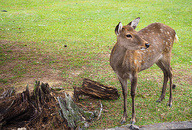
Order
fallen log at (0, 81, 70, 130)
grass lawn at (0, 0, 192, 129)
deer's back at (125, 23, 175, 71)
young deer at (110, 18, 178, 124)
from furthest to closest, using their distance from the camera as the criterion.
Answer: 1. grass lawn at (0, 0, 192, 129)
2. deer's back at (125, 23, 175, 71)
3. young deer at (110, 18, 178, 124)
4. fallen log at (0, 81, 70, 130)

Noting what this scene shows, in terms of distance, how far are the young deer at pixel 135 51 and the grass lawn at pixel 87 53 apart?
1.47 ft

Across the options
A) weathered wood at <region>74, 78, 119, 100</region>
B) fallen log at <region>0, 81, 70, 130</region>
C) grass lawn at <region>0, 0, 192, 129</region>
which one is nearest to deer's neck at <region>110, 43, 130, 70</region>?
weathered wood at <region>74, 78, 119, 100</region>

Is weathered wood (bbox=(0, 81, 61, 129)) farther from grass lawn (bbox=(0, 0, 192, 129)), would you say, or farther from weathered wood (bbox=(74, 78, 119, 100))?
grass lawn (bbox=(0, 0, 192, 129))

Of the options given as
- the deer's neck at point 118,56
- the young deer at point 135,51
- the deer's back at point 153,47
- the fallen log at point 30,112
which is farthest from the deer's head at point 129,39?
the fallen log at point 30,112

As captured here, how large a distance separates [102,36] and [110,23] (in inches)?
136

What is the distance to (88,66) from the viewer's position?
709 cm

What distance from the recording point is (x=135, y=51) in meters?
4.49

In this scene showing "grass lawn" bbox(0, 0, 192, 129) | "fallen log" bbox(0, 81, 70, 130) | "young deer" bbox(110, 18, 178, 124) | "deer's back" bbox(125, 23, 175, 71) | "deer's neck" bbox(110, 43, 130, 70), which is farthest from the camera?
"grass lawn" bbox(0, 0, 192, 129)

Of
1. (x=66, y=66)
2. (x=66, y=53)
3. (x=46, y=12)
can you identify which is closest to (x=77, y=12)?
(x=46, y=12)

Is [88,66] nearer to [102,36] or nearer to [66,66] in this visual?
[66,66]

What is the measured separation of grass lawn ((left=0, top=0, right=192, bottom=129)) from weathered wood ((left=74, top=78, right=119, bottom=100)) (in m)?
0.18

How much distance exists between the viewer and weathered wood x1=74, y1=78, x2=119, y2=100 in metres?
5.00

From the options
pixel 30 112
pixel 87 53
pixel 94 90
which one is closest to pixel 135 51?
→ pixel 94 90

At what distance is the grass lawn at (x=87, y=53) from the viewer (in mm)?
4938
